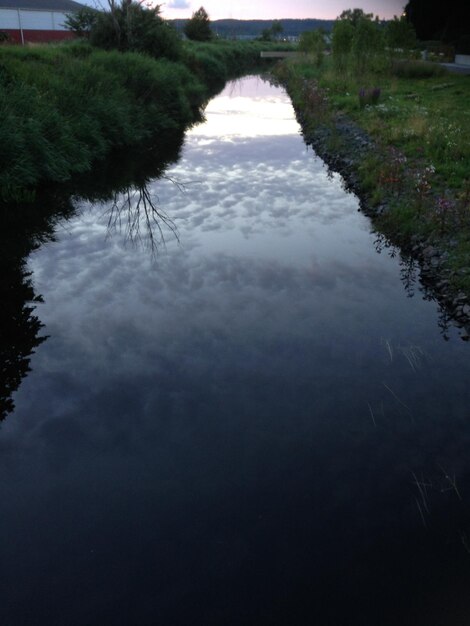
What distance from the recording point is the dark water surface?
13.0 ft

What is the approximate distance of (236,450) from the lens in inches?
209

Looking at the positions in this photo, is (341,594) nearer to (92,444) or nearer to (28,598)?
(28,598)

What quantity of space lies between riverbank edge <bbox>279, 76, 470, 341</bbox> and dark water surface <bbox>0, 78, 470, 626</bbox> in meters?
0.34

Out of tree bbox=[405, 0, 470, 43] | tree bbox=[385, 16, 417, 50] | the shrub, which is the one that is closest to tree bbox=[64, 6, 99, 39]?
the shrub

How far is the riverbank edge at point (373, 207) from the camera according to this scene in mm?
8070

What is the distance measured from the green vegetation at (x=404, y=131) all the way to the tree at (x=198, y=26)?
33.1m

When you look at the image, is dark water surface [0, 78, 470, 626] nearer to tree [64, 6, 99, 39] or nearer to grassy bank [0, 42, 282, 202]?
grassy bank [0, 42, 282, 202]

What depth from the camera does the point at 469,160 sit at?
13.2m

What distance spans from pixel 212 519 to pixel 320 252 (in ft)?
22.5

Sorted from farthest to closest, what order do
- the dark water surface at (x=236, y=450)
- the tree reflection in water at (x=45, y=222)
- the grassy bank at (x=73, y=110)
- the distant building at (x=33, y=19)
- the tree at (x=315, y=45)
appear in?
1. the distant building at (x=33, y=19)
2. the tree at (x=315, y=45)
3. the grassy bank at (x=73, y=110)
4. the tree reflection in water at (x=45, y=222)
5. the dark water surface at (x=236, y=450)

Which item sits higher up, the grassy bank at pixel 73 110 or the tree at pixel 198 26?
the tree at pixel 198 26

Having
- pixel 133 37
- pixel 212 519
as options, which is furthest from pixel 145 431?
pixel 133 37

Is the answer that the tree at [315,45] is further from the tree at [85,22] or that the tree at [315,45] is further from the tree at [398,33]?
the tree at [85,22]

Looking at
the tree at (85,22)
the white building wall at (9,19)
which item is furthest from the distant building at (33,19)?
the tree at (85,22)
